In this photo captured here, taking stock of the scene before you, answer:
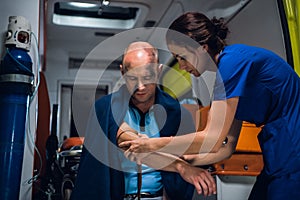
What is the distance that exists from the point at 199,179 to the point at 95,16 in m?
2.69

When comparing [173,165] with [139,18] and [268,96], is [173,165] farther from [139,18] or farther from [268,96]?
[139,18]

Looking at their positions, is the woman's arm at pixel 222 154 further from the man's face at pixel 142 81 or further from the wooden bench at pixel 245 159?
the man's face at pixel 142 81

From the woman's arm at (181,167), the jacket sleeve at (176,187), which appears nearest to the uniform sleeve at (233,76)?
the woman's arm at (181,167)

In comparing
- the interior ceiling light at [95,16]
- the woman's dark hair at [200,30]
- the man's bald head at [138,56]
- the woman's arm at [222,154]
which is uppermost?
the interior ceiling light at [95,16]

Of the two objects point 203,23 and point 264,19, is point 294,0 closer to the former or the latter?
point 264,19

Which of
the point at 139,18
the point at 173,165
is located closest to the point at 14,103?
the point at 173,165

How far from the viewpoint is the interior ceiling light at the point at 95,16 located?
3457 mm

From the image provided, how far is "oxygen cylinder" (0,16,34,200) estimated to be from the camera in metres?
1.38

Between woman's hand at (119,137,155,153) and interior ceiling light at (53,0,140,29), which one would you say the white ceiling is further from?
woman's hand at (119,137,155,153)

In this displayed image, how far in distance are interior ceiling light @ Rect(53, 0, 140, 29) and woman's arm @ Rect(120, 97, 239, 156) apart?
7.70ft

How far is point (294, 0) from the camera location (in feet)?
5.48

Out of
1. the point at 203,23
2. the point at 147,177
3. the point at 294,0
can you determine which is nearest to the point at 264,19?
the point at 294,0

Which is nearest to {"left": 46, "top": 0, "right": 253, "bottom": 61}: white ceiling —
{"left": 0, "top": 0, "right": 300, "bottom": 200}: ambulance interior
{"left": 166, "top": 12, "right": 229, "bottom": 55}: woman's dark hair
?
{"left": 0, "top": 0, "right": 300, "bottom": 200}: ambulance interior

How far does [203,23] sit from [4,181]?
98cm
